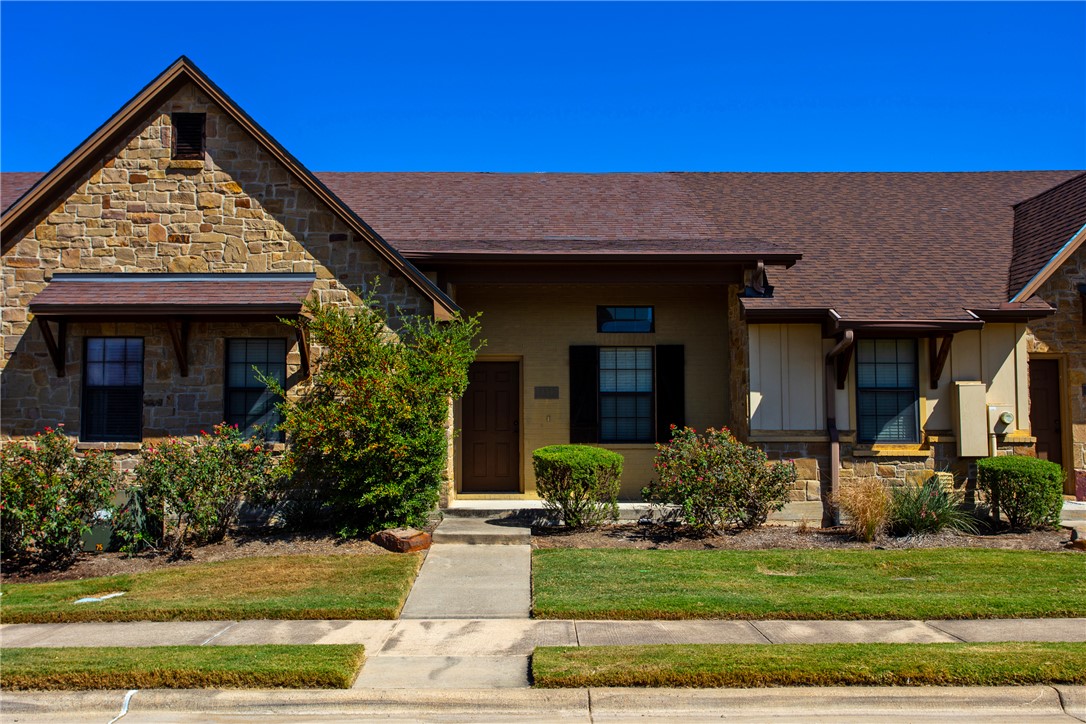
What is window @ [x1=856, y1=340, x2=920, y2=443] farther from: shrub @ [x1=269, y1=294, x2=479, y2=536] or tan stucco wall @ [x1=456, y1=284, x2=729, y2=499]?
shrub @ [x1=269, y1=294, x2=479, y2=536]

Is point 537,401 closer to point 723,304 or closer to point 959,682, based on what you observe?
point 723,304

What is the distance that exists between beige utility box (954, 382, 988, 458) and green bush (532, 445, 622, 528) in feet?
16.2

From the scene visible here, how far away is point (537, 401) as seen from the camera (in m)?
13.9

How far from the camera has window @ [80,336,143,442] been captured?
11875 mm


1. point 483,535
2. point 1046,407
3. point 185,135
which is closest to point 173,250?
point 185,135

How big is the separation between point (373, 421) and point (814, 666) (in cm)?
604

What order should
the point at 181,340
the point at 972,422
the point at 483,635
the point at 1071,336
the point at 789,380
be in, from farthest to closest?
1. the point at 1071,336
2. the point at 789,380
3. the point at 972,422
4. the point at 181,340
5. the point at 483,635

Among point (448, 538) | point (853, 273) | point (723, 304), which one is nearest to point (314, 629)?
point (448, 538)

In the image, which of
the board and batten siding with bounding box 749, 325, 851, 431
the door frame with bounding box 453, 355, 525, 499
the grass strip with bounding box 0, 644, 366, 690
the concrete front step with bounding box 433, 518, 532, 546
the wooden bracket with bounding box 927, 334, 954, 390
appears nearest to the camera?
the grass strip with bounding box 0, 644, 366, 690

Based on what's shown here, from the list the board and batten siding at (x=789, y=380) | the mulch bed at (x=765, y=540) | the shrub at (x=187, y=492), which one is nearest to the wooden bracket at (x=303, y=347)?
the shrub at (x=187, y=492)

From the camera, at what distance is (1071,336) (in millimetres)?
12930

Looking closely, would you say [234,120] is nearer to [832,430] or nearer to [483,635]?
[483,635]

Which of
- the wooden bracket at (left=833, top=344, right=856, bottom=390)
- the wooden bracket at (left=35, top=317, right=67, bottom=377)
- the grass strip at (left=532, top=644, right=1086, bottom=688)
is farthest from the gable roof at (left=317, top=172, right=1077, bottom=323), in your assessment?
the grass strip at (left=532, top=644, right=1086, bottom=688)

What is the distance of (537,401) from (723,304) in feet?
11.2
